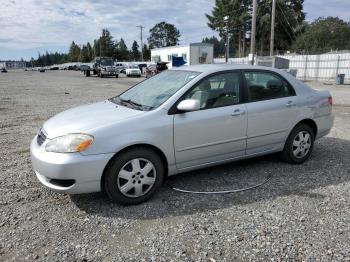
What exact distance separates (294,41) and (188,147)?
196ft

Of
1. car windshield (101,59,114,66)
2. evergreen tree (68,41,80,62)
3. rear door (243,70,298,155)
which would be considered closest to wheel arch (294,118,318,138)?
rear door (243,70,298,155)

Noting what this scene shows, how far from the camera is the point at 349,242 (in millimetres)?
3125

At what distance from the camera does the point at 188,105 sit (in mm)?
3904

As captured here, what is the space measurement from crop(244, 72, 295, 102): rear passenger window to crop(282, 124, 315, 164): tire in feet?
1.98

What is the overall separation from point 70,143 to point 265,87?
113 inches

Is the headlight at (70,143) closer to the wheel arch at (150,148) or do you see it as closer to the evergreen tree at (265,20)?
the wheel arch at (150,148)

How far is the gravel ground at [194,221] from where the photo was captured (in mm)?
3004

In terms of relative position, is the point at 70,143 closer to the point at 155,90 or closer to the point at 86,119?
the point at 86,119

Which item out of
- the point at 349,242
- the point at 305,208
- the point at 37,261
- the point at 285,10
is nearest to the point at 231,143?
the point at 305,208

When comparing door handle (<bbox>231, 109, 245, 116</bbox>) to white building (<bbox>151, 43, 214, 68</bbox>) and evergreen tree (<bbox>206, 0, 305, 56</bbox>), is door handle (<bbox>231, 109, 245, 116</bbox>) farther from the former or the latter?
evergreen tree (<bbox>206, 0, 305, 56</bbox>)

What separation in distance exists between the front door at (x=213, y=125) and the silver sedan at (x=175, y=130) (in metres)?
0.01

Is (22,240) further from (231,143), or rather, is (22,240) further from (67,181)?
(231,143)

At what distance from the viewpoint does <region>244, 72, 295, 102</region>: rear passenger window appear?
4.70 meters

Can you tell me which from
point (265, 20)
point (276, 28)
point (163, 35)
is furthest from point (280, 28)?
point (163, 35)
